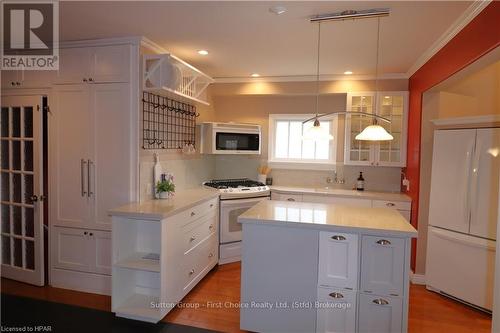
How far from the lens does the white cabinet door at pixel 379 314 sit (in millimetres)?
2082

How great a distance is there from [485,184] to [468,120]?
0.61 metres

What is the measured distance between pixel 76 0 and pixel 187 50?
1225 mm

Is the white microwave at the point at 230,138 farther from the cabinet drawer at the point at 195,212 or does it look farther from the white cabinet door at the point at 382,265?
the white cabinet door at the point at 382,265

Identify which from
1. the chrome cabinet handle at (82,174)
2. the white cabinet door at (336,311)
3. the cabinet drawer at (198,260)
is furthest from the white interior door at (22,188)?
the white cabinet door at (336,311)

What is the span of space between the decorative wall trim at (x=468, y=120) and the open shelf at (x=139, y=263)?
306 cm

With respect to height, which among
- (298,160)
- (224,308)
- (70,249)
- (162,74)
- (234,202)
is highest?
(162,74)

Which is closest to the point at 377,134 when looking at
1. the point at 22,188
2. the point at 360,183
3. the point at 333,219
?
the point at 333,219

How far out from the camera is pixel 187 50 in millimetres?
3217

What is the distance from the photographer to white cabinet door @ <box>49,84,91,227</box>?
118 inches

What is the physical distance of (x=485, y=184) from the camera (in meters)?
2.78

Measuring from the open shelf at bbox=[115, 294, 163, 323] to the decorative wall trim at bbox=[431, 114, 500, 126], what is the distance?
321cm

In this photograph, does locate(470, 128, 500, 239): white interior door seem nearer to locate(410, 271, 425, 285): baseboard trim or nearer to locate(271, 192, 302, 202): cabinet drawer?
locate(410, 271, 425, 285): baseboard trim

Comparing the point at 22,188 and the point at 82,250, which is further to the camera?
the point at 22,188

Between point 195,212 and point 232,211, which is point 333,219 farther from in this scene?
point 232,211
